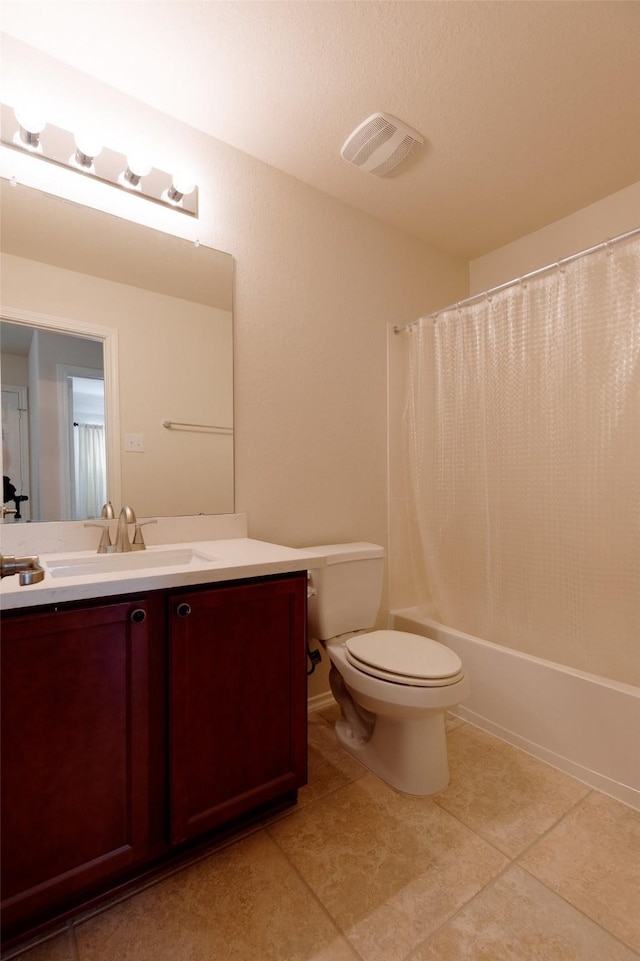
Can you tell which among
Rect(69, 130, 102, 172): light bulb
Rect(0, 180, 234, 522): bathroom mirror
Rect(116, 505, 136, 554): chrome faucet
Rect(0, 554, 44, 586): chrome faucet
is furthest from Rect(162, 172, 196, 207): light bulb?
Rect(0, 554, 44, 586): chrome faucet

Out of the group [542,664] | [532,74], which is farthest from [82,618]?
[532,74]

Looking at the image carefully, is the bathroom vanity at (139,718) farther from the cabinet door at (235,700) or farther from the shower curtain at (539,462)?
the shower curtain at (539,462)

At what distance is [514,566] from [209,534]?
1.24 m

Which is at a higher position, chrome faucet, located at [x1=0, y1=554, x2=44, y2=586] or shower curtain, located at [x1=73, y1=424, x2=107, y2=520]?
shower curtain, located at [x1=73, y1=424, x2=107, y2=520]

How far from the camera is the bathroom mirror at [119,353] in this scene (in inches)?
53.4

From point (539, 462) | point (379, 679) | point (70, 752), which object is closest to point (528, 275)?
point (539, 462)

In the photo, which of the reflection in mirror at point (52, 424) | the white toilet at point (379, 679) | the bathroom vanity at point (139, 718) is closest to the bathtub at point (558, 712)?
the white toilet at point (379, 679)

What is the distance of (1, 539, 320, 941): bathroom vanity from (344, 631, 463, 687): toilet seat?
28 centimetres

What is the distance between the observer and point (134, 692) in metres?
1.03

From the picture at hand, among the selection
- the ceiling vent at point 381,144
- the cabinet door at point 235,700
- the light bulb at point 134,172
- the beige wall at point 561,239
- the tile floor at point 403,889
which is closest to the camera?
the tile floor at point 403,889

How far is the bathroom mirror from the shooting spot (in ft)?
4.45

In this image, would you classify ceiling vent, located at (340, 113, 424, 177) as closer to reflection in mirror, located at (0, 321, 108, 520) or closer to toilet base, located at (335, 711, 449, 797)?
reflection in mirror, located at (0, 321, 108, 520)

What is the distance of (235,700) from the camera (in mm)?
1179

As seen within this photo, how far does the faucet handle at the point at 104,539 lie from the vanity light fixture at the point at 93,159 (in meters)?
1.14
